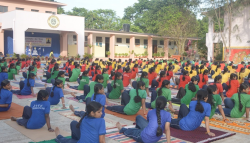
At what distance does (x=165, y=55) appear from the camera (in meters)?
36.9

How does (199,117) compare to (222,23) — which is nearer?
(199,117)

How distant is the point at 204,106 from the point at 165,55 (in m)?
32.0

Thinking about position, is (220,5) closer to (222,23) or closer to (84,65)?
(222,23)

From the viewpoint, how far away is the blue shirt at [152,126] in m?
4.45

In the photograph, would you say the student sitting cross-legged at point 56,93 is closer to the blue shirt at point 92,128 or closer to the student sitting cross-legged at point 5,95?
the student sitting cross-legged at point 5,95

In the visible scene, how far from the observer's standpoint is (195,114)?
527cm

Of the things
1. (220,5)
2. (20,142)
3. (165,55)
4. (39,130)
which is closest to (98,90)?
(39,130)

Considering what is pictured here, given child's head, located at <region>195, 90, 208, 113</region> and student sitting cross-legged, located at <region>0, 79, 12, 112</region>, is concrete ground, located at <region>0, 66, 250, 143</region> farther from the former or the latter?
student sitting cross-legged, located at <region>0, 79, 12, 112</region>

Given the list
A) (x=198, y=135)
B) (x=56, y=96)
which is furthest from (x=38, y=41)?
(x=198, y=135)

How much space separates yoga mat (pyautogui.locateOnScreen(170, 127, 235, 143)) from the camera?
5051 mm

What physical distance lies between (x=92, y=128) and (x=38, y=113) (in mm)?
1958

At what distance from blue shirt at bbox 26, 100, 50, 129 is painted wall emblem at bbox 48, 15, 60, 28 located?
21458 mm

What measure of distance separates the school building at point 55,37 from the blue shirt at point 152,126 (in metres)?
21.9

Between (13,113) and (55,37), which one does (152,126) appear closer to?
(13,113)
